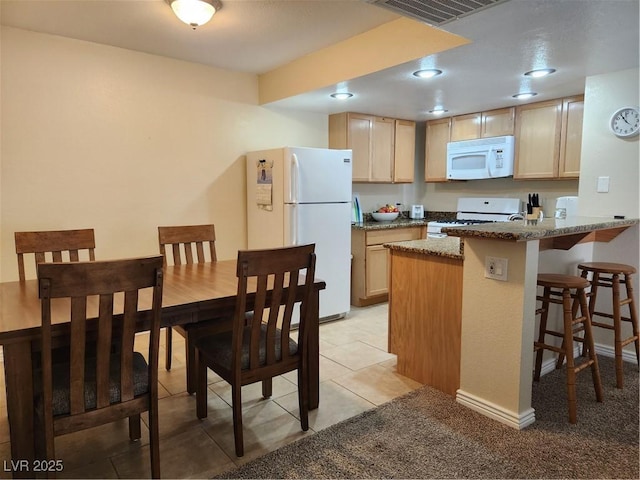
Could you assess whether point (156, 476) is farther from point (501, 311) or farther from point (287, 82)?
point (287, 82)

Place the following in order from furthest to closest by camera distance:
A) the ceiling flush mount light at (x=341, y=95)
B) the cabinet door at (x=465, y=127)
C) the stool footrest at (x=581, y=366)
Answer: the cabinet door at (x=465, y=127) → the ceiling flush mount light at (x=341, y=95) → the stool footrest at (x=581, y=366)

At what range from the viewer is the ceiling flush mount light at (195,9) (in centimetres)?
238

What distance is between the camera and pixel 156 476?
172 cm

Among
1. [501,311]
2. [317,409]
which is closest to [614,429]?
[501,311]

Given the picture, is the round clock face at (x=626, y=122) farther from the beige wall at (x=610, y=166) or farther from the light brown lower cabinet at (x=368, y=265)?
the light brown lower cabinet at (x=368, y=265)

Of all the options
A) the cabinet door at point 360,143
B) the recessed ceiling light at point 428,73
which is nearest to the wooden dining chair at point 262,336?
the recessed ceiling light at point 428,73

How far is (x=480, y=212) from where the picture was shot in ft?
16.3

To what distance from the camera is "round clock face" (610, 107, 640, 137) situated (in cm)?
289

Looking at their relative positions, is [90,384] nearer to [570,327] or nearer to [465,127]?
[570,327]

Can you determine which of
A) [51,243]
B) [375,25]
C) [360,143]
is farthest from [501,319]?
[360,143]

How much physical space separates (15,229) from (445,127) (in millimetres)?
4274

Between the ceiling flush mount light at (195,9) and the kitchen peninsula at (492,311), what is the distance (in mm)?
1847

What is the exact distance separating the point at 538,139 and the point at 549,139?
105 millimetres

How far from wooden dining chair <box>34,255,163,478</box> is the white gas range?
355 cm
